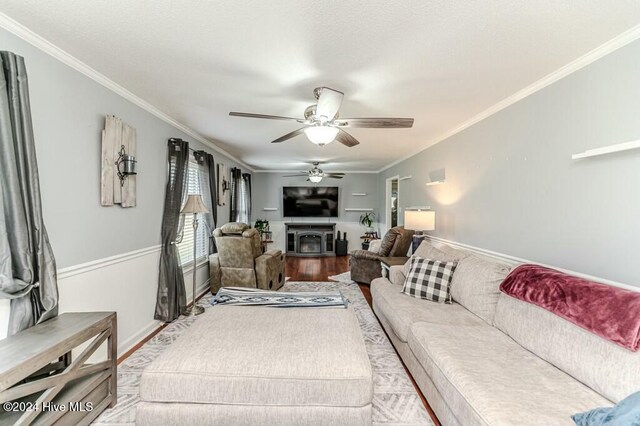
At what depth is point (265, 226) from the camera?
7.76 meters

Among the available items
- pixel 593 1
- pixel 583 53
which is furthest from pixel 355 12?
pixel 583 53

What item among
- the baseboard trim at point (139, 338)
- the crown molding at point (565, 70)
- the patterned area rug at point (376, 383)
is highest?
the crown molding at point (565, 70)

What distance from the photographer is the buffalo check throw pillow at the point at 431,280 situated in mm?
2668

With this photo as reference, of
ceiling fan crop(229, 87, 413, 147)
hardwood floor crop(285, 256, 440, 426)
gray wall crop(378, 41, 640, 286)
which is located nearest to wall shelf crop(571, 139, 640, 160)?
gray wall crop(378, 41, 640, 286)

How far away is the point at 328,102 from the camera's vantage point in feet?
7.06

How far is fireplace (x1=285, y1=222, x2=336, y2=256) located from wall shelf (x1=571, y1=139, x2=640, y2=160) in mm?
6213

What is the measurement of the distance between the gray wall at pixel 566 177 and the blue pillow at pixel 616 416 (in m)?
1.02

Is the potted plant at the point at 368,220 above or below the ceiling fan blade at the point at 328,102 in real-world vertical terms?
below

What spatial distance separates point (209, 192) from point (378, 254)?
2.96 m

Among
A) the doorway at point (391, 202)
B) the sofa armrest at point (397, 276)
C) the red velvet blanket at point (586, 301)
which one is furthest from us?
the doorway at point (391, 202)

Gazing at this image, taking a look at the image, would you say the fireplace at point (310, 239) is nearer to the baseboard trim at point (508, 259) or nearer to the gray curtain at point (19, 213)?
the baseboard trim at point (508, 259)

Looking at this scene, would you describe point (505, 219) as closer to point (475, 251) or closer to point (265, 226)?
point (475, 251)

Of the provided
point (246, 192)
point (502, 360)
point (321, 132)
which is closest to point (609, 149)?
point (502, 360)

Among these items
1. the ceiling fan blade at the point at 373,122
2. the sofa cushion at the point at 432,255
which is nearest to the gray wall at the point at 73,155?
the ceiling fan blade at the point at 373,122
